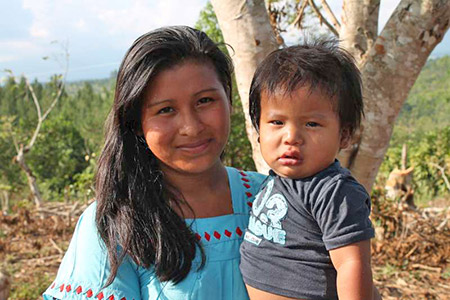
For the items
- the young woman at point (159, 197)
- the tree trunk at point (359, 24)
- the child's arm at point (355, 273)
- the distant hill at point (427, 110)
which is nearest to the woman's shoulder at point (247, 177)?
the young woman at point (159, 197)

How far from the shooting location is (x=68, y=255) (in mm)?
1386

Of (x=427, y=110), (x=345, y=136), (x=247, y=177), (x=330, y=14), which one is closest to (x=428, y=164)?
(x=330, y=14)

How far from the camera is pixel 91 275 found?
1.32 meters

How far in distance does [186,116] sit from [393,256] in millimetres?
3872

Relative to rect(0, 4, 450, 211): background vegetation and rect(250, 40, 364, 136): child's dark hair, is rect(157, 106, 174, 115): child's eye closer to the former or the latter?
rect(250, 40, 364, 136): child's dark hair

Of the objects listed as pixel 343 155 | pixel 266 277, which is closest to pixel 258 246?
pixel 266 277

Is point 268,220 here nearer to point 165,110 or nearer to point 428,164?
point 165,110

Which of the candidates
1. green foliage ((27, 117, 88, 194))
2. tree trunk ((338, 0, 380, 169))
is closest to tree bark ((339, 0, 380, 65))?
tree trunk ((338, 0, 380, 169))

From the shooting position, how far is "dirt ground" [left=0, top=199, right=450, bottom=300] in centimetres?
414

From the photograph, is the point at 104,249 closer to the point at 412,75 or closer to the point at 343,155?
the point at 343,155

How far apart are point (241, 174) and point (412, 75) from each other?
904mm

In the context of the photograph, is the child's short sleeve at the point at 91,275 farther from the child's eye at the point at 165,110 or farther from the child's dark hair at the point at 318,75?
the child's dark hair at the point at 318,75

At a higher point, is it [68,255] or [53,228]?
[68,255]

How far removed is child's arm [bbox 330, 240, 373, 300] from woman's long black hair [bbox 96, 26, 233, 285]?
0.41m
